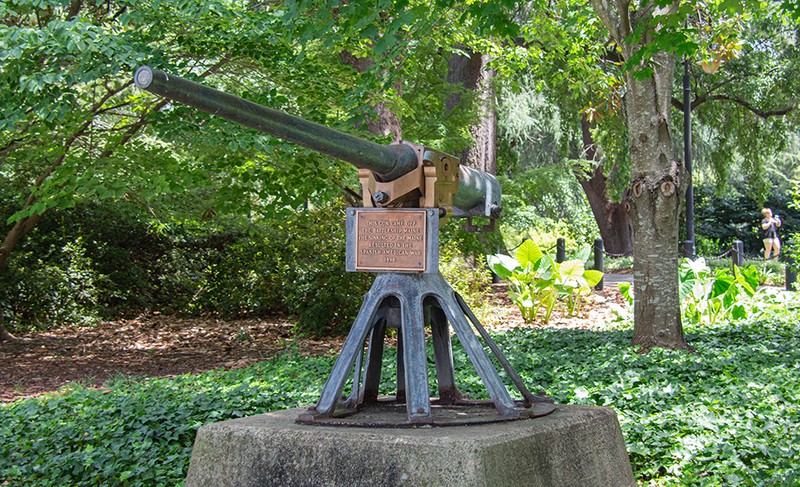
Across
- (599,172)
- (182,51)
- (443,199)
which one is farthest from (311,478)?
(599,172)

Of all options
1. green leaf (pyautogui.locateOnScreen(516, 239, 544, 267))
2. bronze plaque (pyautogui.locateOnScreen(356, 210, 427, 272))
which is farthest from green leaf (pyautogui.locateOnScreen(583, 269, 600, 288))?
bronze plaque (pyautogui.locateOnScreen(356, 210, 427, 272))

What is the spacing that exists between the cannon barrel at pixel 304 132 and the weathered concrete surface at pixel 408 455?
4.10 feet

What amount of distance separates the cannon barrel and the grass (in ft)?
6.90

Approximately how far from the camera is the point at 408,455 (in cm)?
370

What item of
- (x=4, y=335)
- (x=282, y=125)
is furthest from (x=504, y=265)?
(x=282, y=125)

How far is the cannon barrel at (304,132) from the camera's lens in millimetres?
3229

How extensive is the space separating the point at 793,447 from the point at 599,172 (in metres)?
23.4

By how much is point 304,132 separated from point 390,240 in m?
0.88

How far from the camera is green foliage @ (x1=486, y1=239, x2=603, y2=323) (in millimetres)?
12797

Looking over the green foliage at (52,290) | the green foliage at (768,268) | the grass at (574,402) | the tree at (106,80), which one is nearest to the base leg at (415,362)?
the grass at (574,402)

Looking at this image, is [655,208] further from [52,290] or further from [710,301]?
[52,290]

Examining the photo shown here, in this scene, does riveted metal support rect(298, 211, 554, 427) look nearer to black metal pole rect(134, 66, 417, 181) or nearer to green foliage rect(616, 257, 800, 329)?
black metal pole rect(134, 66, 417, 181)

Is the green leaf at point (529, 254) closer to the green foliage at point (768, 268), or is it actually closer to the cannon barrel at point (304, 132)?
the cannon barrel at point (304, 132)

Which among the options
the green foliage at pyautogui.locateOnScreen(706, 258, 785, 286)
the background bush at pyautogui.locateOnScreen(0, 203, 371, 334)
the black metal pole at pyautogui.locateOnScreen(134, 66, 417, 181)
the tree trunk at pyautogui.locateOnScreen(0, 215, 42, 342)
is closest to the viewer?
the black metal pole at pyautogui.locateOnScreen(134, 66, 417, 181)
